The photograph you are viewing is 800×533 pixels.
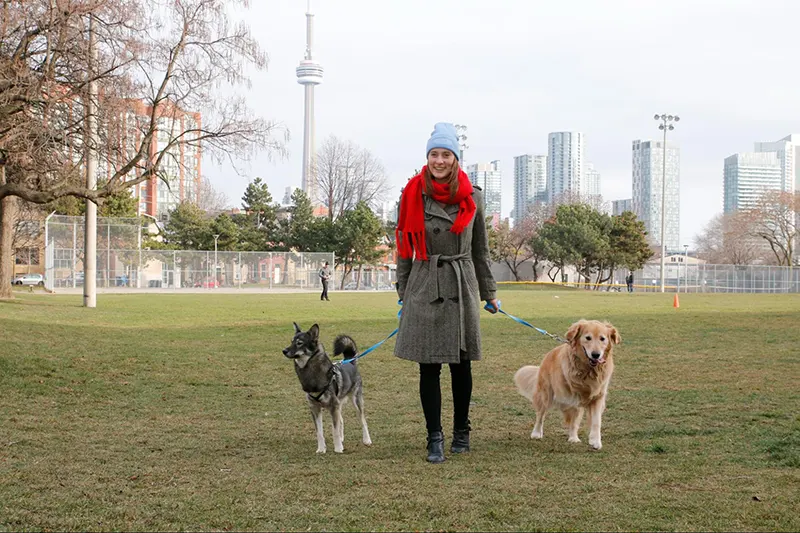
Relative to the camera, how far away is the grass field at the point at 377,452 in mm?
3811

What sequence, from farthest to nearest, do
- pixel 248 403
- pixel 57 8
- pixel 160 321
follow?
pixel 160 321, pixel 57 8, pixel 248 403

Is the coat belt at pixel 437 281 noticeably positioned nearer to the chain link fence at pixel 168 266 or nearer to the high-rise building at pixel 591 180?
the chain link fence at pixel 168 266

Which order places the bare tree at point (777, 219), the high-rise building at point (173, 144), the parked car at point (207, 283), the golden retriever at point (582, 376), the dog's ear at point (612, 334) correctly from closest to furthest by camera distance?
the golden retriever at point (582, 376) < the dog's ear at point (612, 334) < the high-rise building at point (173, 144) < the parked car at point (207, 283) < the bare tree at point (777, 219)

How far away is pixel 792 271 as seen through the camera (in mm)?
66188

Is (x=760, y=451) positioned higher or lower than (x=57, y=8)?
lower

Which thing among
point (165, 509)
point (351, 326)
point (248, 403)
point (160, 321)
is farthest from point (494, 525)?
point (160, 321)

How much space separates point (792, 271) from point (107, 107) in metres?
64.1

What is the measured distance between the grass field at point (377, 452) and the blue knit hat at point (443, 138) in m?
2.02

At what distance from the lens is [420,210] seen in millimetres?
5176

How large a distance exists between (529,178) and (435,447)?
15793cm

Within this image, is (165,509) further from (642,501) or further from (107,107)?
(107,107)

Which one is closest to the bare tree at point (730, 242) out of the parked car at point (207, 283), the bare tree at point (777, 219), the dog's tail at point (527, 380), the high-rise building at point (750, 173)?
the bare tree at point (777, 219)

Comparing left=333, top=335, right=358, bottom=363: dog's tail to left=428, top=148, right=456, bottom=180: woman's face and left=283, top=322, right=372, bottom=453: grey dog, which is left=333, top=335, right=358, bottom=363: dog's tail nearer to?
left=283, top=322, right=372, bottom=453: grey dog

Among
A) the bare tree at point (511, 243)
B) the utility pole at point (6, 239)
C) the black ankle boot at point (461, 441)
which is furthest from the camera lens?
the bare tree at point (511, 243)
